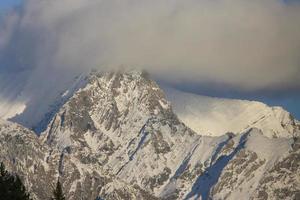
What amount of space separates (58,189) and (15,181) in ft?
19.0

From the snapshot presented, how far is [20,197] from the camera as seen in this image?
502 feet

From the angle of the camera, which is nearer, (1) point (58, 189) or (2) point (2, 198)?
(2) point (2, 198)

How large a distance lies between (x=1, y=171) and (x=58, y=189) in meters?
8.33

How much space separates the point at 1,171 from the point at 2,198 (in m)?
7.09

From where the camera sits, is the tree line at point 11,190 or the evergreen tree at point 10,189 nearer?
the evergreen tree at point 10,189

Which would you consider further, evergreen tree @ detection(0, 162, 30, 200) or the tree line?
the tree line

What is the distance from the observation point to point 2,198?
493 feet

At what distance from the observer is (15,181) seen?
15900cm

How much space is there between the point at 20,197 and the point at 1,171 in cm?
571

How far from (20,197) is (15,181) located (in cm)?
647

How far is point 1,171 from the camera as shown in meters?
157

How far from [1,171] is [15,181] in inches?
122
